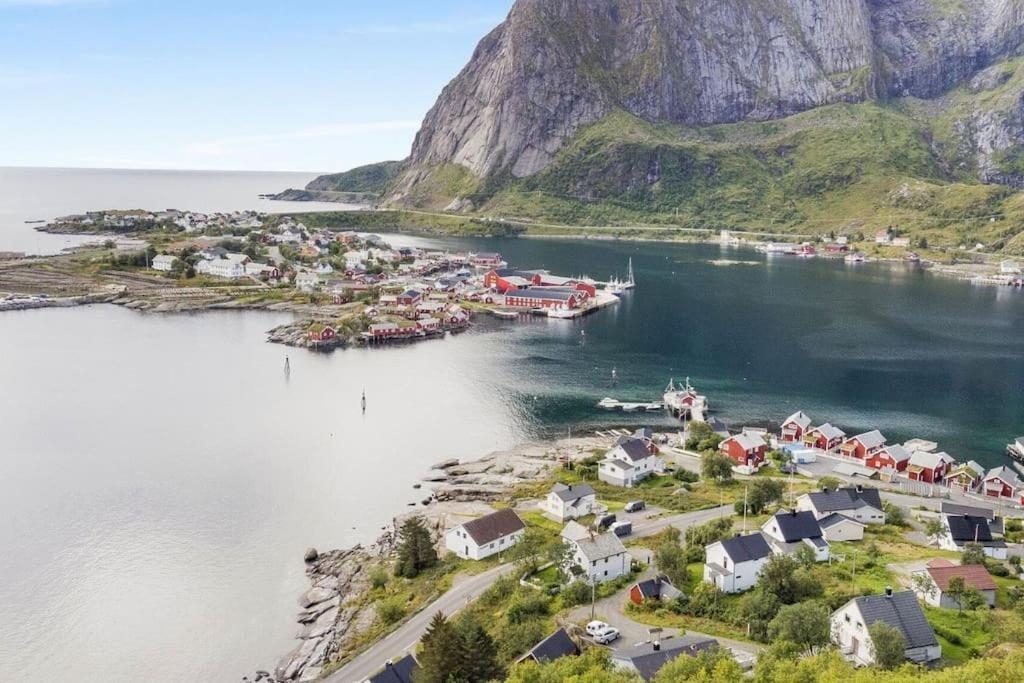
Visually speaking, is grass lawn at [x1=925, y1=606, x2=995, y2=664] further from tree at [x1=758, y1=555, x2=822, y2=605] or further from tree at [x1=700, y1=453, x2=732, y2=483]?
tree at [x1=700, y1=453, x2=732, y2=483]

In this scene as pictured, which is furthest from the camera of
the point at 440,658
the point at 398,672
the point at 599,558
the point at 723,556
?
the point at 599,558

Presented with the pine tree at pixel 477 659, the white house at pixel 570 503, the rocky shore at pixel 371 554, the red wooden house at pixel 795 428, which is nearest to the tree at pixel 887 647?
the pine tree at pixel 477 659

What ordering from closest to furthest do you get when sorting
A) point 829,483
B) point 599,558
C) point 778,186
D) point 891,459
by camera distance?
point 599,558 → point 829,483 → point 891,459 → point 778,186

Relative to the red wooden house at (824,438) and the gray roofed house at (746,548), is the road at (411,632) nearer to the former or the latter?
the gray roofed house at (746,548)

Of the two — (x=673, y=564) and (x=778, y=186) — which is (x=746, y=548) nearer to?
(x=673, y=564)

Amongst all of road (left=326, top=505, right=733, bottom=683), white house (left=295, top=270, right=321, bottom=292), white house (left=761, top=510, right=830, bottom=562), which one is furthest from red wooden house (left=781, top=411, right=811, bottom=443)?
white house (left=295, top=270, right=321, bottom=292)

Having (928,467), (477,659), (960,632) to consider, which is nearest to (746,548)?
(960,632)
